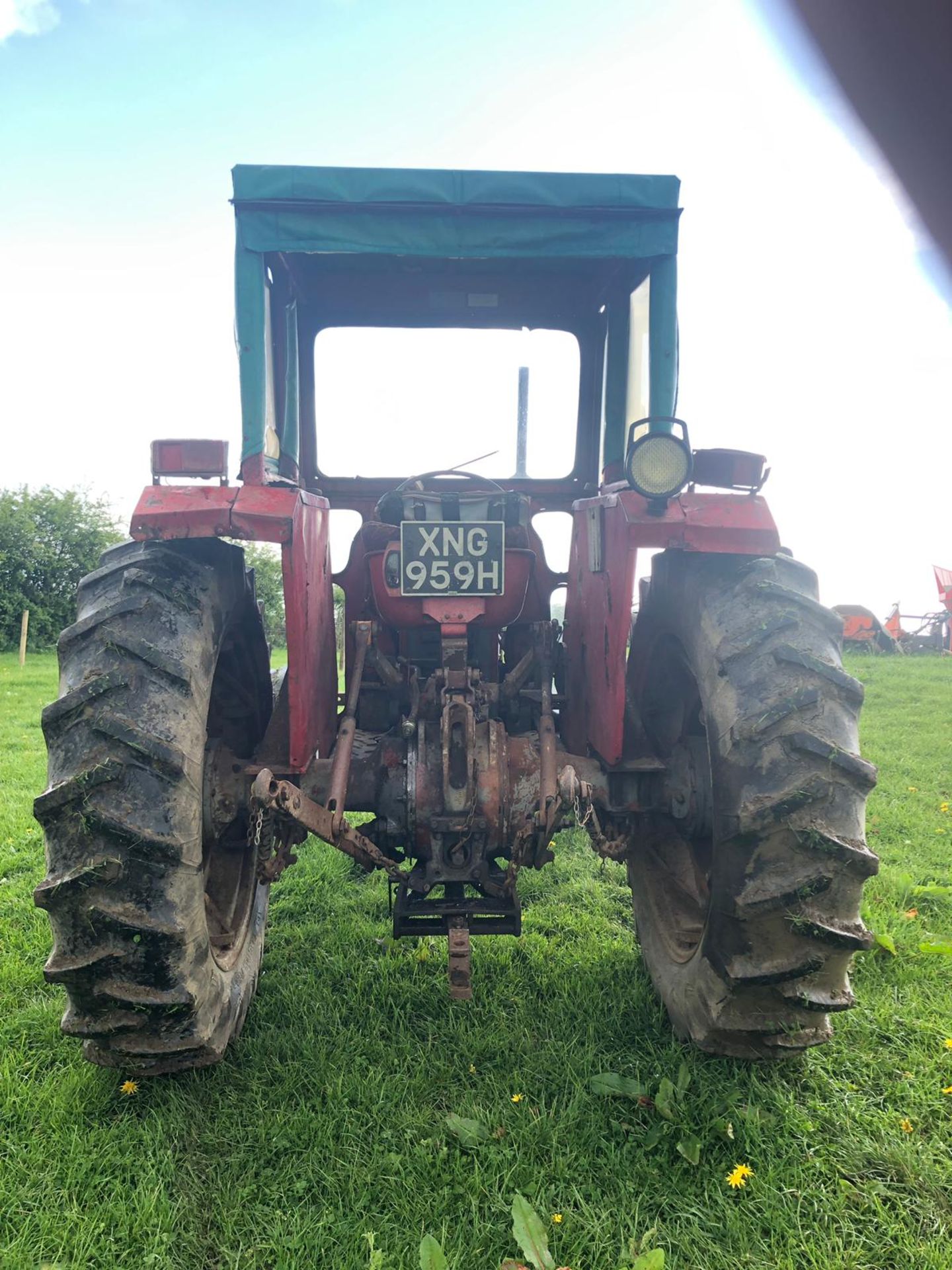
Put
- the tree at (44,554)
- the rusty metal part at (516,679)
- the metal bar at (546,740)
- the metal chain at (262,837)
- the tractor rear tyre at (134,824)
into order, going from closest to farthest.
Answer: the tractor rear tyre at (134,824), the metal chain at (262,837), the metal bar at (546,740), the rusty metal part at (516,679), the tree at (44,554)

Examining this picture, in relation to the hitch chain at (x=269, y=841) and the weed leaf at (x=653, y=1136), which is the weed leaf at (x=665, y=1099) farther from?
the hitch chain at (x=269, y=841)

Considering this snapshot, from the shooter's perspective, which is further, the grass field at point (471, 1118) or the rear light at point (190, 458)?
the rear light at point (190, 458)

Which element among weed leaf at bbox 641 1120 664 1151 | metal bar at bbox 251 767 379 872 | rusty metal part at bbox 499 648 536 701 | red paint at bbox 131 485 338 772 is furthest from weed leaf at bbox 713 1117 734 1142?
red paint at bbox 131 485 338 772

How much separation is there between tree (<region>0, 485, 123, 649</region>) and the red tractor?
1823 centimetres

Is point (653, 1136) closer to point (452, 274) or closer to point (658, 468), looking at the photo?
point (658, 468)

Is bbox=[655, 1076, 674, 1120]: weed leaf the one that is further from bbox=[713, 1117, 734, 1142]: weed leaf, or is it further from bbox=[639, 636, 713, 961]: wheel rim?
bbox=[639, 636, 713, 961]: wheel rim

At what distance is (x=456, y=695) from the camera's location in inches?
103

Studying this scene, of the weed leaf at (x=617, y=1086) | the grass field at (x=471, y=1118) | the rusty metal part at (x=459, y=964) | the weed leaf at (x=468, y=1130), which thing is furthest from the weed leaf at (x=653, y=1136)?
the rusty metal part at (x=459, y=964)

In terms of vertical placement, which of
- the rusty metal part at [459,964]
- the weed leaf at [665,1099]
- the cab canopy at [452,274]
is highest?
the cab canopy at [452,274]

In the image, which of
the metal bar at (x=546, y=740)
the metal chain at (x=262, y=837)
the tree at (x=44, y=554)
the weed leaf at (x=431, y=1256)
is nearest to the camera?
the weed leaf at (x=431, y=1256)

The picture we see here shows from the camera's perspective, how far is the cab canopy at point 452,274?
2.61m

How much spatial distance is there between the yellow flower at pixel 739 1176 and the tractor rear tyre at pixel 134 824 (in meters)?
1.37

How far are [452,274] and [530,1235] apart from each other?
3350 mm

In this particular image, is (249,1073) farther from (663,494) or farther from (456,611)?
(663,494)
